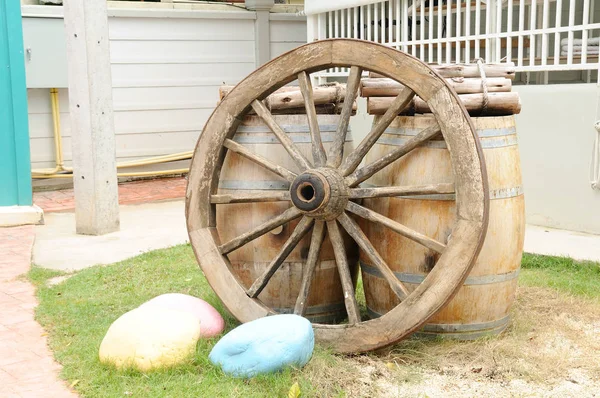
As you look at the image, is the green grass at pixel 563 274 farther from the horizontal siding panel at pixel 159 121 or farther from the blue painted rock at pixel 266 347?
the horizontal siding panel at pixel 159 121

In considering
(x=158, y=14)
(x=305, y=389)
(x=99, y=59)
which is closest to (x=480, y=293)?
(x=305, y=389)

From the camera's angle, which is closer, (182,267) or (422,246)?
(422,246)

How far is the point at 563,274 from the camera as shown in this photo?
5418 millimetres

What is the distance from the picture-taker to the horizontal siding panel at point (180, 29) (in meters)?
10.6

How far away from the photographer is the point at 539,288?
16.5 feet

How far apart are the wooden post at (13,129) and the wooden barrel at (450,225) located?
4935 millimetres

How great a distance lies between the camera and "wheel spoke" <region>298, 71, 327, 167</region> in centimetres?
381

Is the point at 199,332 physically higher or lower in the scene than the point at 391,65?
lower

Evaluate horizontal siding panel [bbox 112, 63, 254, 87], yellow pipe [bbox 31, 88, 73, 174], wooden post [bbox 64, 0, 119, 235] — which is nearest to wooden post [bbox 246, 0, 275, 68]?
horizontal siding panel [bbox 112, 63, 254, 87]

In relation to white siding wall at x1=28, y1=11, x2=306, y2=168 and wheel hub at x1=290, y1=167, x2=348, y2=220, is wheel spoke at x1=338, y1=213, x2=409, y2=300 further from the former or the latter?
white siding wall at x1=28, y1=11, x2=306, y2=168

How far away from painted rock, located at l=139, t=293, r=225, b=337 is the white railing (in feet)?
10.8

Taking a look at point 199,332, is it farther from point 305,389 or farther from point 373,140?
point 373,140

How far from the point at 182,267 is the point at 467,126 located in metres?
3.00

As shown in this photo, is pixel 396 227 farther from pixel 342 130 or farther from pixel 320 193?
pixel 342 130
